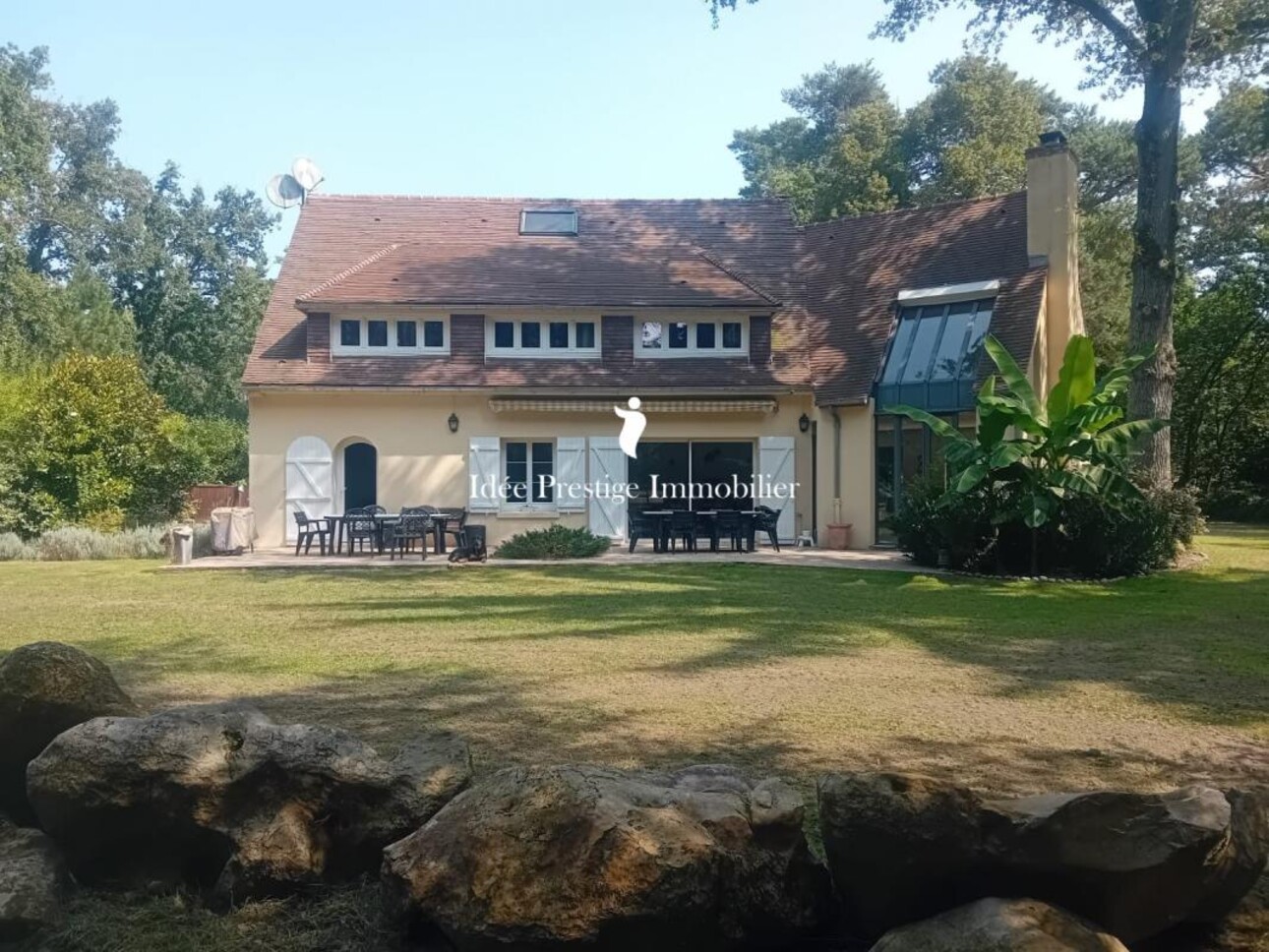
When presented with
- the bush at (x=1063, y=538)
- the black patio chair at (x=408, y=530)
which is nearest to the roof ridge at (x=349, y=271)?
the black patio chair at (x=408, y=530)

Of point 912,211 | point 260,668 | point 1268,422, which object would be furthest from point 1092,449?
point 1268,422

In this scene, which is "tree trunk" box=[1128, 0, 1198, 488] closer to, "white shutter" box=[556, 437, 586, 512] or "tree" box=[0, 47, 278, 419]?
"white shutter" box=[556, 437, 586, 512]

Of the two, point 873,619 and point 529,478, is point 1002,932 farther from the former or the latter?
point 529,478

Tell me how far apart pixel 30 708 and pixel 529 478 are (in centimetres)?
1715

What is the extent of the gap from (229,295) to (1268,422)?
39.4 m

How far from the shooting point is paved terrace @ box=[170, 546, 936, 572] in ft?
54.8

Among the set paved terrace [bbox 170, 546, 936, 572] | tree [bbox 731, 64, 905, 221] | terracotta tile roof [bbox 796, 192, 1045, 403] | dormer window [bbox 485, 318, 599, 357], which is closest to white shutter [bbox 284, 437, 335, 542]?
paved terrace [bbox 170, 546, 936, 572]

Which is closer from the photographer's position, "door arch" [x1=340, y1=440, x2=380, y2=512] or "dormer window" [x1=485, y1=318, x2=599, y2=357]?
"door arch" [x1=340, y1=440, x2=380, y2=512]

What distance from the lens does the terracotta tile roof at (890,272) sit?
20172 millimetres

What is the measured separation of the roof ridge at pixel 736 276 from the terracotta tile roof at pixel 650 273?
69mm

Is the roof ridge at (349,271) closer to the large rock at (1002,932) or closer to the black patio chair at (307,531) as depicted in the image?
the black patio chair at (307,531)

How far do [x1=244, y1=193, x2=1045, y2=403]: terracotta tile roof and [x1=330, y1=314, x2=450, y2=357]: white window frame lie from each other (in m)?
0.21

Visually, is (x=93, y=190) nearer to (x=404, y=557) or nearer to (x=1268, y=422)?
(x=404, y=557)

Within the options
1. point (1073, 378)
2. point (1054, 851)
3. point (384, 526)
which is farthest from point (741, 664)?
point (384, 526)
